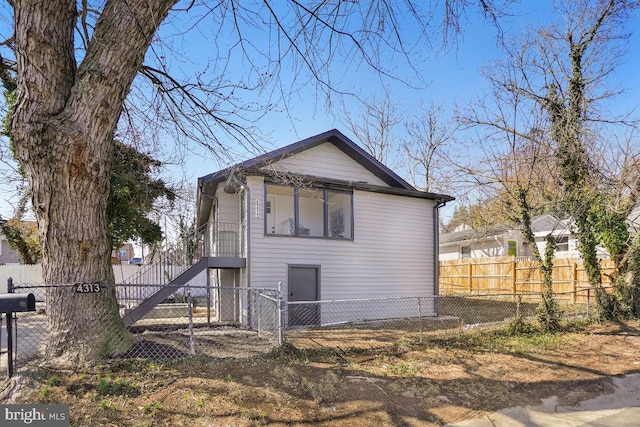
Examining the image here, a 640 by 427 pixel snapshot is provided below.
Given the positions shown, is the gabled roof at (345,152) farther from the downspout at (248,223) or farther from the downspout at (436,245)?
the downspout at (436,245)

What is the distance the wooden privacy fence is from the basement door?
7708 millimetres

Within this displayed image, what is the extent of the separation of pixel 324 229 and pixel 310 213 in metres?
1.73

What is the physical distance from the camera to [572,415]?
4.48 metres

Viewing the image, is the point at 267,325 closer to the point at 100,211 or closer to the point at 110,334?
the point at 110,334

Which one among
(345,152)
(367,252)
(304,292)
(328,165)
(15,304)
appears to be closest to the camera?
(15,304)

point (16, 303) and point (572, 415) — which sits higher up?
point (16, 303)

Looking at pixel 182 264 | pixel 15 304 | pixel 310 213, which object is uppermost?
pixel 310 213

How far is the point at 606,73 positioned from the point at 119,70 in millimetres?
11705

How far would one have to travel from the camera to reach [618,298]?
32.8ft

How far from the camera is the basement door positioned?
1066 cm

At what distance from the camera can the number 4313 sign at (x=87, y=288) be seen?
4777 mm

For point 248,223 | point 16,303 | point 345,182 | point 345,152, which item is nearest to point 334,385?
point 16,303

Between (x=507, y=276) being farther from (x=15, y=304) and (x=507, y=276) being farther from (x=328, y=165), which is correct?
(x=15, y=304)

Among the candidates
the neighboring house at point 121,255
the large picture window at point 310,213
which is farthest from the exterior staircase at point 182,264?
the neighboring house at point 121,255
